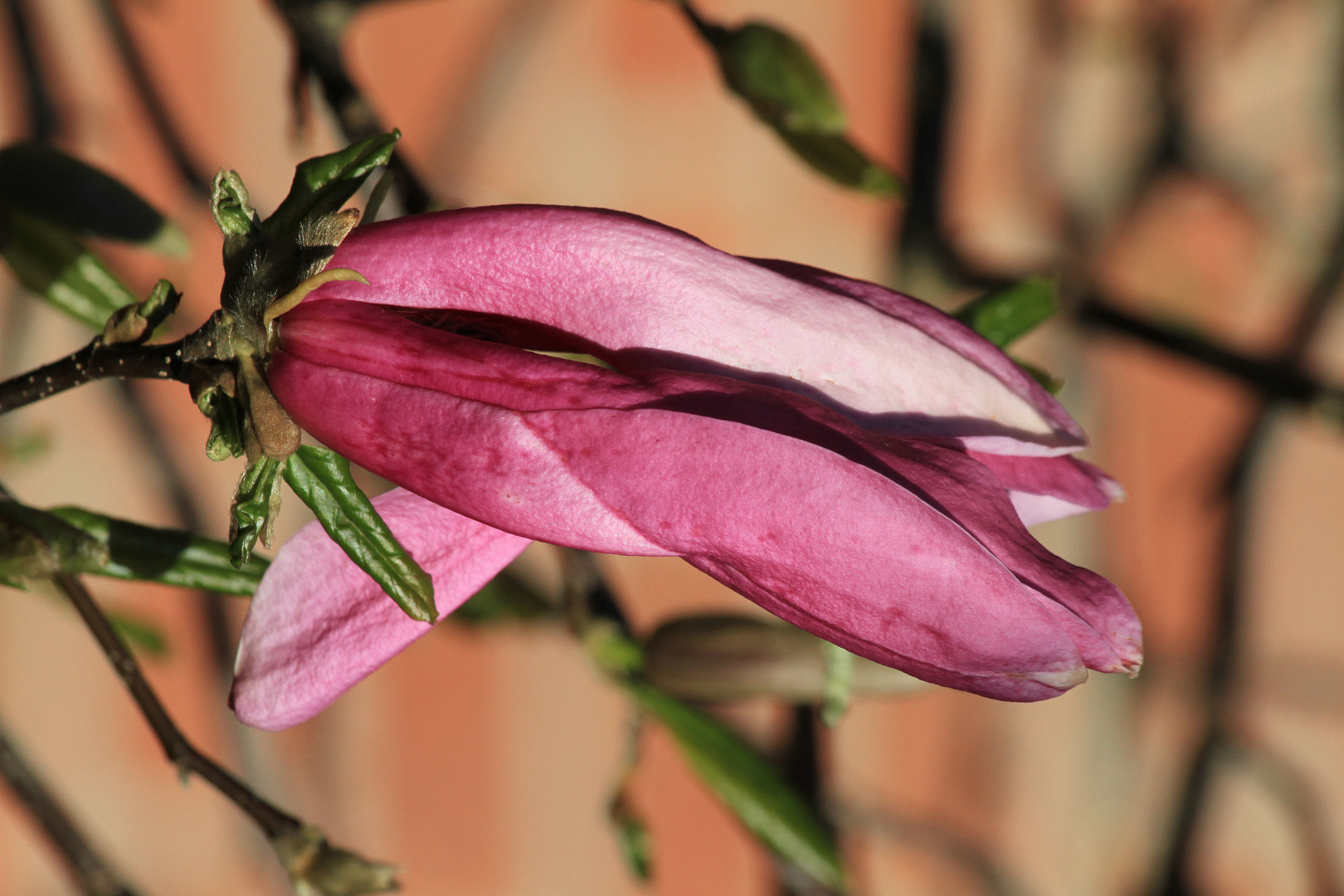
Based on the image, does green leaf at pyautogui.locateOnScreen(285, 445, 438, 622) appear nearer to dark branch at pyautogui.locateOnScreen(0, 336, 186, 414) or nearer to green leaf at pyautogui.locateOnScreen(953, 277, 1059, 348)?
dark branch at pyautogui.locateOnScreen(0, 336, 186, 414)

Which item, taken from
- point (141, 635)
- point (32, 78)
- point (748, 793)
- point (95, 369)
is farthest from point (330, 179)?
point (32, 78)

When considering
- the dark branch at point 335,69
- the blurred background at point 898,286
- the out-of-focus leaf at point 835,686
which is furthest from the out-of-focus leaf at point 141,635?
the out-of-focus leaf at point 835,686

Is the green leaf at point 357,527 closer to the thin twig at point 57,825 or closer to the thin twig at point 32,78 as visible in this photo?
the thin twig at point 57,825

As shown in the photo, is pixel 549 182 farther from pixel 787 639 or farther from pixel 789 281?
pixel 789 281

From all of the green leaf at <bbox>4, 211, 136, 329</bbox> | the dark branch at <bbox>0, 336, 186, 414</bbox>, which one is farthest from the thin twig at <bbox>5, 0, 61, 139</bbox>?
the dark branch at <bbox>0, 336, 186, 414</bbox>

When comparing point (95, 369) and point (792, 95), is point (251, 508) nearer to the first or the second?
point (95, 369)
